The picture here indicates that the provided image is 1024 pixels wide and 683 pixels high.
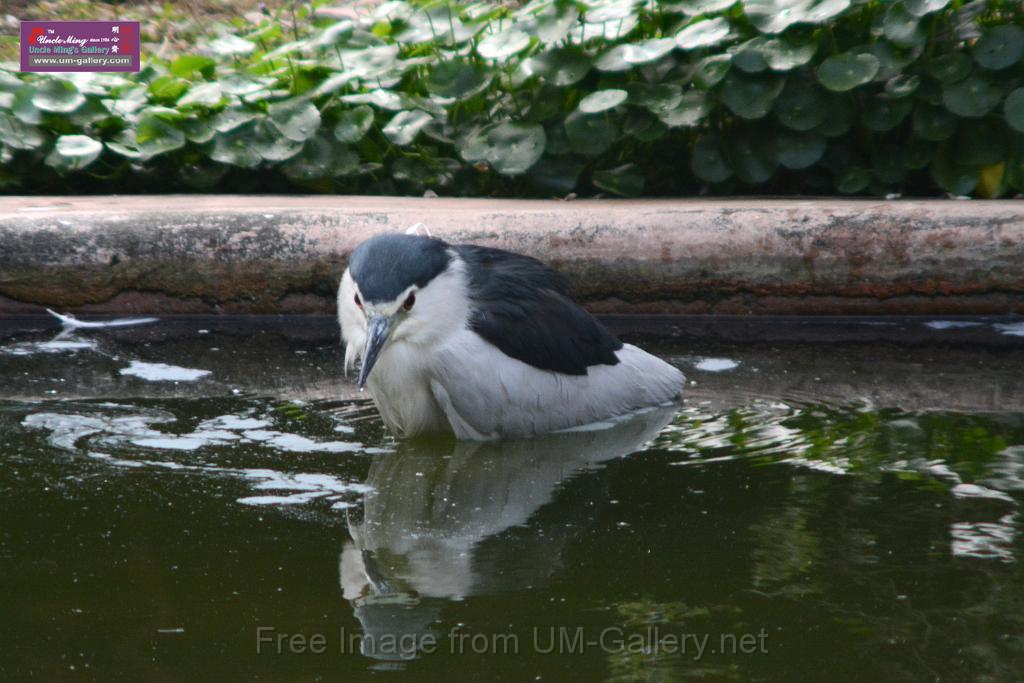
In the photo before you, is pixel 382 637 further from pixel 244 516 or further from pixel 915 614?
pixel 915 614

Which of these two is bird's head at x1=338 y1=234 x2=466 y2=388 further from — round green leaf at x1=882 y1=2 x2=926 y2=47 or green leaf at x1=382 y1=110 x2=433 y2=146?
round green leaf at x1=882 y1=2 x2=926 y2=47

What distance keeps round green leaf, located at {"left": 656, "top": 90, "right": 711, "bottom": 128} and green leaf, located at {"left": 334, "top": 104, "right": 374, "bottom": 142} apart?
1.05 m

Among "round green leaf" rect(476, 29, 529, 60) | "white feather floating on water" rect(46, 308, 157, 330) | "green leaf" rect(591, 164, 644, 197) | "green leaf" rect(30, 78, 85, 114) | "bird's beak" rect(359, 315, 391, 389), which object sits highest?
"round green leaf" rect(476, 29, 529, 60)

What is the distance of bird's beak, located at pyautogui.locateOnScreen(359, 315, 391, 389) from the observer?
295 cm

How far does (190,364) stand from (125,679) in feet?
6.50

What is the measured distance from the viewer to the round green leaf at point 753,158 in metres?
4.64

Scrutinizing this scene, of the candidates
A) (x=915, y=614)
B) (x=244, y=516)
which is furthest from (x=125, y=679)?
(x=915, y=614)

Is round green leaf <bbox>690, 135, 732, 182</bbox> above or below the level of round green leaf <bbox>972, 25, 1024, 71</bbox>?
below

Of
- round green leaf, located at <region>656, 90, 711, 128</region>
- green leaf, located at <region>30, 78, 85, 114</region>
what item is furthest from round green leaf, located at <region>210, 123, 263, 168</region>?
round green leaf, located at <region>656, 90, 711, 128</region>

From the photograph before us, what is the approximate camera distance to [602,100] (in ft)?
14.9

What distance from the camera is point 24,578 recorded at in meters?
2.29

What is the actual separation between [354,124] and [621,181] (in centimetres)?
98

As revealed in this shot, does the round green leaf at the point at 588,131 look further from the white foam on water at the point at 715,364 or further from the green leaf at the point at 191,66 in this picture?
the green leaf at the point at 191,66

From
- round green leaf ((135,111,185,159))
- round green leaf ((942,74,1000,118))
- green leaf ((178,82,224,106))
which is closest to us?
round green leaf ((942,74,1000,118))
